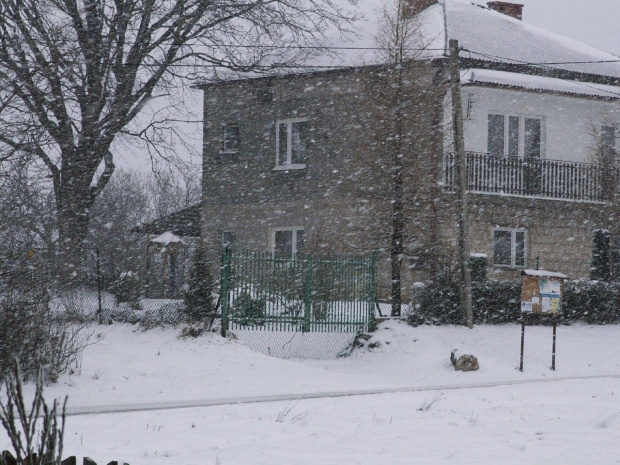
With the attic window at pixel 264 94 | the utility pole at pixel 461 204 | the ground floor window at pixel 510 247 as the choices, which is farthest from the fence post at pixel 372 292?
the attic window at pixel 264 94

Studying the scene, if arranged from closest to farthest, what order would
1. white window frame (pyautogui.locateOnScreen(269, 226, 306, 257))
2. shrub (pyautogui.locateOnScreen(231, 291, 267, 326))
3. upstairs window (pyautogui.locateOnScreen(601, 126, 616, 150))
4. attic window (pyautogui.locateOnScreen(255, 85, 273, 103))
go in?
shrub (pyautogui.locateOnScreen(231, 291, 267, 326))
white window frame (pyautogui.locateOnScreen(269, 226, 306, 257))
upstairs window (pyautogui.locateOnScreen(601, 126, 616, 150))
attic window (pyautogui.locateOnScreen(255, 85, 273, 103))

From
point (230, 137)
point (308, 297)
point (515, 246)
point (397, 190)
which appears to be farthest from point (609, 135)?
point (308, 297)

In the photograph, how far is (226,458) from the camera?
23.2ft

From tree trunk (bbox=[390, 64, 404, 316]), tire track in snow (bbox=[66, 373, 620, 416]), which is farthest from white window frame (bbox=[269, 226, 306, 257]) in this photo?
tire track in snow (bbox=[66, 373, 620, 416])

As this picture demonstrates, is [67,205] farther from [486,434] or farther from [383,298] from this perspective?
[486,434]

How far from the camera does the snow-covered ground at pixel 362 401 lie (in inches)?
296

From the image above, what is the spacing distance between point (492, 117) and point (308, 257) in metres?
10.9

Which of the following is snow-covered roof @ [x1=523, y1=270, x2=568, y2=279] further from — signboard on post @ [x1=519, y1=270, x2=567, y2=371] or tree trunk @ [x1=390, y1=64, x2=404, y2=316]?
tree trunk @ [x1=390, y1=64, x2=404, y2=316]

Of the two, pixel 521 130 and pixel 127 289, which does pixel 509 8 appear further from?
pixel 127 289

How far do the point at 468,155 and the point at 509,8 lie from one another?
1029 centimetres

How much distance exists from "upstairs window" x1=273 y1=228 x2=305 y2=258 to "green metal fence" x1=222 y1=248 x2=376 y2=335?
8.14 metres

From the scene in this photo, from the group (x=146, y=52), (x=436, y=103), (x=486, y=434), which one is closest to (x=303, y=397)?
(x=486, y=434)

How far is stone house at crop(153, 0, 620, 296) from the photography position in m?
24.7

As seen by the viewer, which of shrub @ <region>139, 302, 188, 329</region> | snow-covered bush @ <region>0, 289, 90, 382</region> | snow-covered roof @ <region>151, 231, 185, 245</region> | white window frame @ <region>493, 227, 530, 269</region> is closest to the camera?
snow-covered bush @ <region>0, 289, 90, 382</region>
